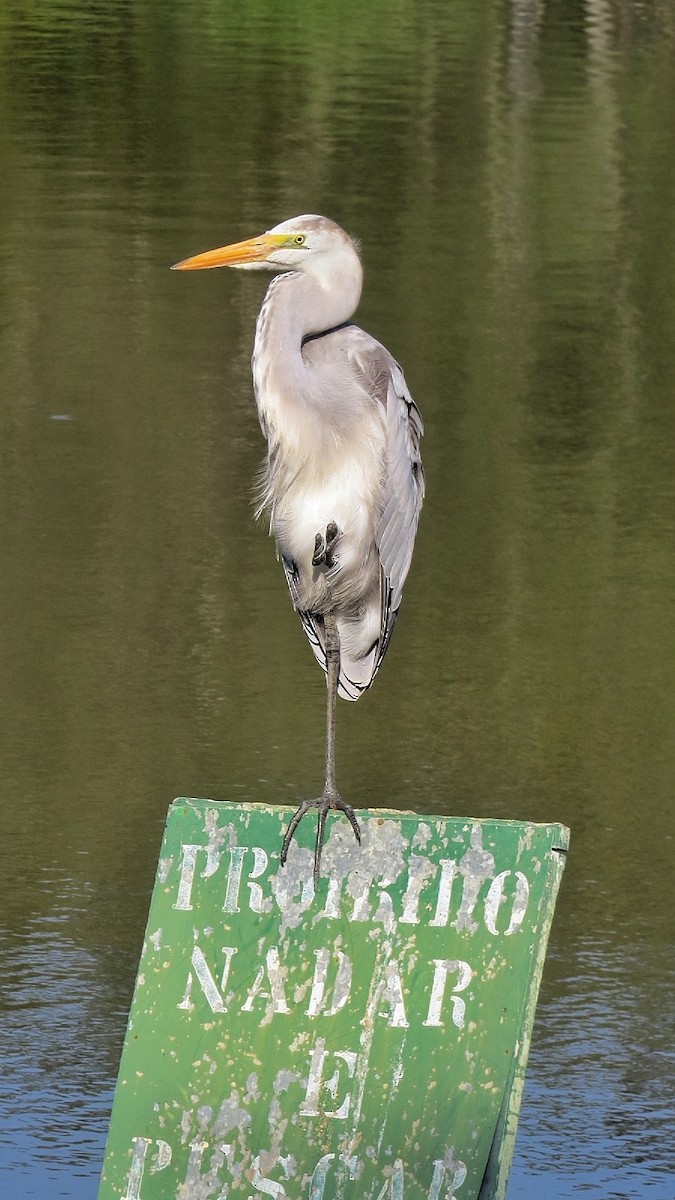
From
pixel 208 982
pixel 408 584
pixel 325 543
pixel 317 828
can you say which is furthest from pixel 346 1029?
pixel 408 584

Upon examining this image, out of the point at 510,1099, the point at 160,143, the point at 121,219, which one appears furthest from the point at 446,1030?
the point at 160,143

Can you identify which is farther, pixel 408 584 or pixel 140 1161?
pixel 408 584

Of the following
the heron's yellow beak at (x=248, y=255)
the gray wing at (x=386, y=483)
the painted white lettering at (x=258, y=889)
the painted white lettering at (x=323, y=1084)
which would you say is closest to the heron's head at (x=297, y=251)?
the heron's yellow beak at (x=248, y=255)

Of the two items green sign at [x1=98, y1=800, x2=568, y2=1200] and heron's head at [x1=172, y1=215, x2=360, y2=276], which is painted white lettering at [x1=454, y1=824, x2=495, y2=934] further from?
heron's head at [x1=172, y1=215, x2=360, y2=276]

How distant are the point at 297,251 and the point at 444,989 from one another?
1471mm

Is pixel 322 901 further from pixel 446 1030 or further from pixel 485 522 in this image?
pixel 485 522

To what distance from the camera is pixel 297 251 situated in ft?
14.5

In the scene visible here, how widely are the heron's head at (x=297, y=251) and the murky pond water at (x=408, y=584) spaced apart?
1724mm

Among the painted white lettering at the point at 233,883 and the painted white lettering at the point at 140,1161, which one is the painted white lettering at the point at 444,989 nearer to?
the painted white lettering at the point at 233,883

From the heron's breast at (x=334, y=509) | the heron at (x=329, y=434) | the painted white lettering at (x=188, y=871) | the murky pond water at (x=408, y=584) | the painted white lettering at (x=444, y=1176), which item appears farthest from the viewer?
the murky pond water at (x=408, y=584)

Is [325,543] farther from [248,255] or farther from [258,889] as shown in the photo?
[258,889]

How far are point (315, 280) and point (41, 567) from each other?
11.6ft

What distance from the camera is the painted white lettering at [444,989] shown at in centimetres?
364

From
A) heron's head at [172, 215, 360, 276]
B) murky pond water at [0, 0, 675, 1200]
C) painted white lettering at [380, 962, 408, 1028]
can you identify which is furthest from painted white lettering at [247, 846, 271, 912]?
heron's head at [172, 215, 360, 276]
